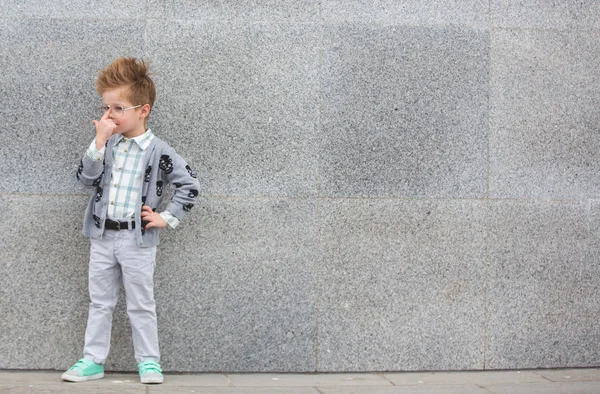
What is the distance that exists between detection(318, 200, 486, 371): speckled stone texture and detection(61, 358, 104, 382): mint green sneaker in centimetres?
146

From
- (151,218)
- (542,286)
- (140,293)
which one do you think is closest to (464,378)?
(542,286)

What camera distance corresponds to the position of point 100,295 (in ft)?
16.6

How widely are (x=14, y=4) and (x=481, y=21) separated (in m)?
3.08

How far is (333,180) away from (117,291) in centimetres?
156

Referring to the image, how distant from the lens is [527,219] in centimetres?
568

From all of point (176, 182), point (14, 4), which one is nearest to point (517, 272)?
point (176, 182)

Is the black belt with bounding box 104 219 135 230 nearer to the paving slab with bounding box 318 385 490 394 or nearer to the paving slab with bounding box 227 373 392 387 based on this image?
the paving slab with bounding box 227 373 392 387

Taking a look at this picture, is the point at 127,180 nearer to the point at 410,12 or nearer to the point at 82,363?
the point at 82,363

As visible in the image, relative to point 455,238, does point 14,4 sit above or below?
above

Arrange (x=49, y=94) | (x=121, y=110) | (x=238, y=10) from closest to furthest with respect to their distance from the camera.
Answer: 1. (x=121, y=110)
2. (x=49, y=94)
3. (x=238, y=10)

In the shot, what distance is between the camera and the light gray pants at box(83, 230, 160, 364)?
4.99 meters

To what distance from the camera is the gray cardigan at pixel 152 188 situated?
4.99 metres

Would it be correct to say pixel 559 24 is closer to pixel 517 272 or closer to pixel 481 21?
pixel 481 21

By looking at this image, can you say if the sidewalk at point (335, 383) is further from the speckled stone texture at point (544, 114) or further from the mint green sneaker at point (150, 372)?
the speckled stone texture at point (544, 114)
